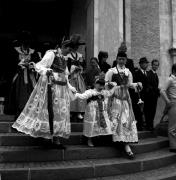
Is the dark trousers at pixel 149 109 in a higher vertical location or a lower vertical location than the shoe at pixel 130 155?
higher

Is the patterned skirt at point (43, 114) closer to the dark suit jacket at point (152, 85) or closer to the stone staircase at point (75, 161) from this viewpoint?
the stone staircase at point (75, 161)

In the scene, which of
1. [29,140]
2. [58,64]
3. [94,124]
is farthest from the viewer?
[94,124]

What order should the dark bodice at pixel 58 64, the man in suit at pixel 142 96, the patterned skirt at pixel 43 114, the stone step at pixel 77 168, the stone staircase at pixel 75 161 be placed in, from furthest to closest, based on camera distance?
the man in suit at pixel 142 96 → the dark bodice at pixel 58 64 → the patterned skirt at pixel 43 114 → the stone staircase at pixel 75 161 → the stone step at pixel 77 168

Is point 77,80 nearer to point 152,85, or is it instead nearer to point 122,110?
point 152,85

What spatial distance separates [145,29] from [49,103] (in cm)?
778

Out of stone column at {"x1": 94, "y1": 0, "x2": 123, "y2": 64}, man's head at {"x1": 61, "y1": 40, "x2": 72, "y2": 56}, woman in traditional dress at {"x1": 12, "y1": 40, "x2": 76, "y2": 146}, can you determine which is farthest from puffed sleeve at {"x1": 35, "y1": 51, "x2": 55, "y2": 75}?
stone column at {"x1": 94, "y1": 0, "x2": 123, "y2": 64}

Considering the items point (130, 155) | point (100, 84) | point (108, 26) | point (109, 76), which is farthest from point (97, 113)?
point (108, 26)

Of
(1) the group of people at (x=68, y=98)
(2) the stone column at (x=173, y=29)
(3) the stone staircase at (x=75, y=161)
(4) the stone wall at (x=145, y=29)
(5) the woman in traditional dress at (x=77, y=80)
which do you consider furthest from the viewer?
(2) the stone column at (x=173, y=29)

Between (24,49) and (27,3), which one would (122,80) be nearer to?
(24,49)

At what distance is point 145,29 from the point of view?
11.8 meters

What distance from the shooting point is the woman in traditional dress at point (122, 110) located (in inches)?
223

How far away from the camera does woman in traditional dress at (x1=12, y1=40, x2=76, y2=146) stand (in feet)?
16.2

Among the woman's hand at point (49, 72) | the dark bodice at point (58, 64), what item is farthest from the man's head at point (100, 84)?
the woman's hand at point (49, 72)

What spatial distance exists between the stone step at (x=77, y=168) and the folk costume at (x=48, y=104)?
0.50m
